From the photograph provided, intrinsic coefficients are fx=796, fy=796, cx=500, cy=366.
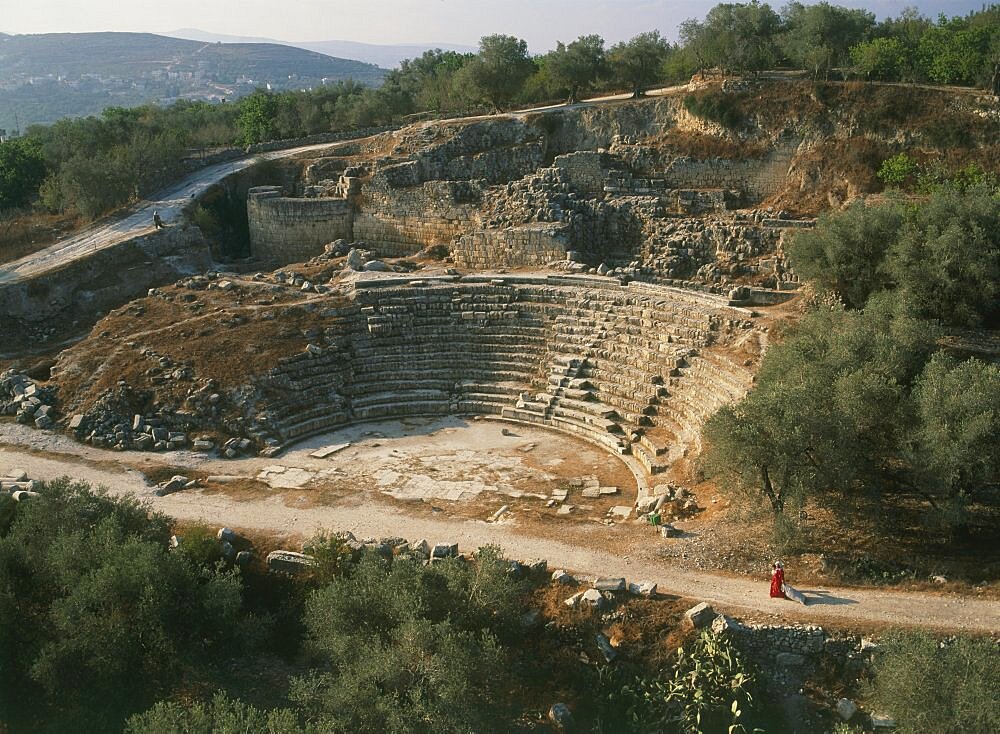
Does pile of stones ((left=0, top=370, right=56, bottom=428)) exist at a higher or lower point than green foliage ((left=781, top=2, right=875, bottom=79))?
lower

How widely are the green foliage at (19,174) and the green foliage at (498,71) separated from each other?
21358 mm

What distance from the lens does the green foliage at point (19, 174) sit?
37.8 meters

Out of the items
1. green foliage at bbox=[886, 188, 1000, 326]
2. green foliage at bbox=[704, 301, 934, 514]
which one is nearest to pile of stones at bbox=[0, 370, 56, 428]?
green foliage at bbox=[704, 301, 934, 514]

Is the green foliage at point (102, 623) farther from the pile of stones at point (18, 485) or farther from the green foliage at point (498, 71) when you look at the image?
the green foliage at point (498, 71)

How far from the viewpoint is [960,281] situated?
17.9 m

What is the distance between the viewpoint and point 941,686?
933 cm

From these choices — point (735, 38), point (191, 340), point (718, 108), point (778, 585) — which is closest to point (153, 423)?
point (191, 340)

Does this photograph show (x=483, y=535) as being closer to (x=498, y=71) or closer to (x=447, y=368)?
(x=447, y=368)

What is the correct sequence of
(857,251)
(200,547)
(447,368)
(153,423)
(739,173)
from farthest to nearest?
(739,173) < (447,368) < (153,423) < (857,251) < (200,547)

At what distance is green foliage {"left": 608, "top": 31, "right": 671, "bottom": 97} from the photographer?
38344 mm

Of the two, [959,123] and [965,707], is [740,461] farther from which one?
[959,123]

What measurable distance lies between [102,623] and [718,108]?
29977 millimetres

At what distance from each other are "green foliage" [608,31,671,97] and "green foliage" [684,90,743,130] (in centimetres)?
519

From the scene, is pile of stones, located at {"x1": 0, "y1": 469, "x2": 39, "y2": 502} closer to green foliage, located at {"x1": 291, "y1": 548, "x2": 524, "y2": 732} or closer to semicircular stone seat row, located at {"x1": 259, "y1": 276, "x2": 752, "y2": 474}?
semicircular stone seat row, located at {"x1": 259, "y1": 276, "x2": 752, "y2": 474}
